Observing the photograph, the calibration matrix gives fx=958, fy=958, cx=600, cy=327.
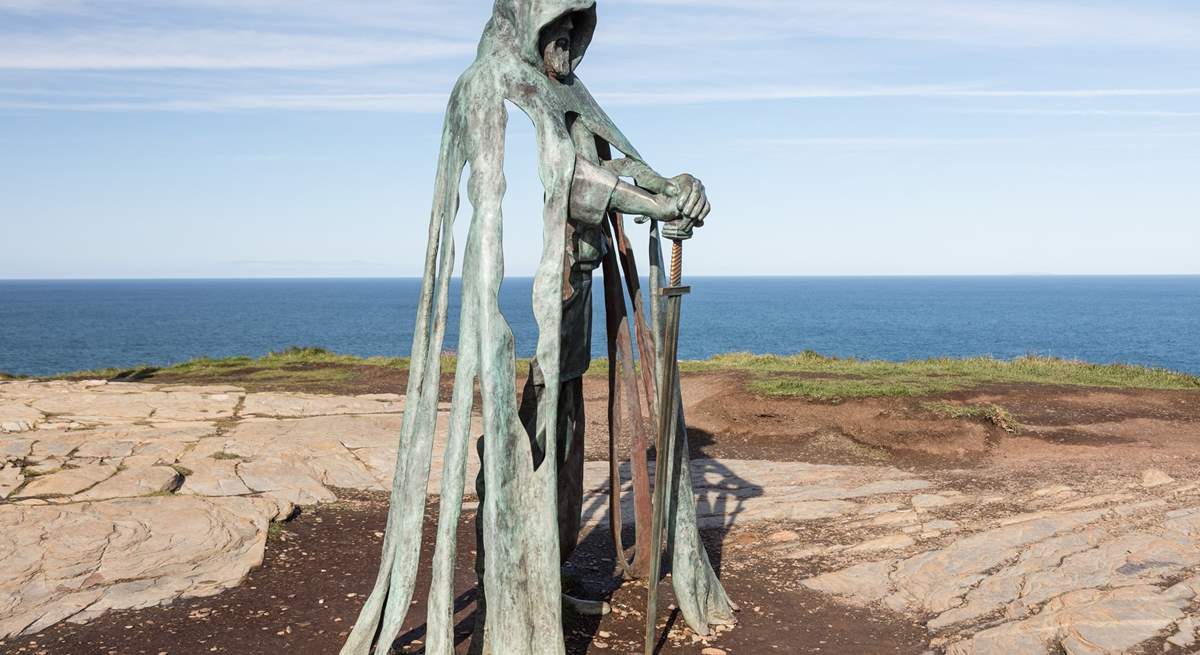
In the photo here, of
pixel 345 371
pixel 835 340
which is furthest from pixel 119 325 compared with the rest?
pixel 345 371

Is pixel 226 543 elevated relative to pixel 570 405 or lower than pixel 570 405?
lower

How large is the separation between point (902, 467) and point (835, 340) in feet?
212

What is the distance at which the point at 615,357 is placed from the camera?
229 inches

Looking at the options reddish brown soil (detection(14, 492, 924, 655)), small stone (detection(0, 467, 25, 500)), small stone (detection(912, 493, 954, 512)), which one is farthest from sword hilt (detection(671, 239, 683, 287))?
small stone (detection(0, 467, 25, 500))

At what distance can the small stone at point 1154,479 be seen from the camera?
26.3 feet

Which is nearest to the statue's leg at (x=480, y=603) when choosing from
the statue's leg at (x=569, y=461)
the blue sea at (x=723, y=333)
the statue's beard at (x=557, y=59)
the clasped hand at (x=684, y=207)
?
the statue's leg at (x=569, y=461)

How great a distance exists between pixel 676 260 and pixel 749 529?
12.2 ft

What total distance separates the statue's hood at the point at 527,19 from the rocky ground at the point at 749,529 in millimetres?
3164

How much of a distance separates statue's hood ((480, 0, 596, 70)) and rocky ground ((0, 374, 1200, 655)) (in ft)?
10.4

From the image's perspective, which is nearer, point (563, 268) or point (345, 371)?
point (563, 268)

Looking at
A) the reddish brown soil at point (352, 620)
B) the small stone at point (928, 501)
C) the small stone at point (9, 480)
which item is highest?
the small stone at point (928, 501)

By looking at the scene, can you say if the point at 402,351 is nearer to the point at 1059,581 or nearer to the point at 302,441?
the point at 302,441

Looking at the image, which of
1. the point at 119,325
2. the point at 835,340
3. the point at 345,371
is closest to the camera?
the point at 345,371

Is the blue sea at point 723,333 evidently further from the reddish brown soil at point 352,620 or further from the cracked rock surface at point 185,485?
the reddish brown soil at point 352,620
